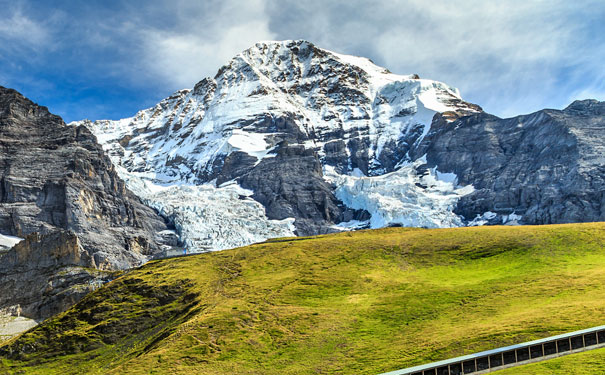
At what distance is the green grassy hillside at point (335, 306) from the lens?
214 ft

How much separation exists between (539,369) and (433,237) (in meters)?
77.3

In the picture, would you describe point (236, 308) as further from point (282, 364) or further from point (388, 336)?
point (388, 336)

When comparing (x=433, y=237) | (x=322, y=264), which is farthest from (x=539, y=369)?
(x=433, y=237)

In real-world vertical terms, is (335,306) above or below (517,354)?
above

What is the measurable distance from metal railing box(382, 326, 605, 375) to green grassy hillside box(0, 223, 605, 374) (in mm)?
3681

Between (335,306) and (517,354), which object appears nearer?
(517,354)

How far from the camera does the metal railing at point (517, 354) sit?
50.8 meters

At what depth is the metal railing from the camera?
50781mm

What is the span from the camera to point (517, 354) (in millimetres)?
51438

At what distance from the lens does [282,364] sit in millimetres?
68750

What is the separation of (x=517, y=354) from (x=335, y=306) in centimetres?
3748

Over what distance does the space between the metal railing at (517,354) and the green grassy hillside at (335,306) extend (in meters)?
3.68

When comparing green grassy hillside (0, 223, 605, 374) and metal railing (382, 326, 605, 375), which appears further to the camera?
green grassy hillside (0, 223, 605, 374)

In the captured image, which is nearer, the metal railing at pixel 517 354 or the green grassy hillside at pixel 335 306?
the metal railing at pixel 517 354
